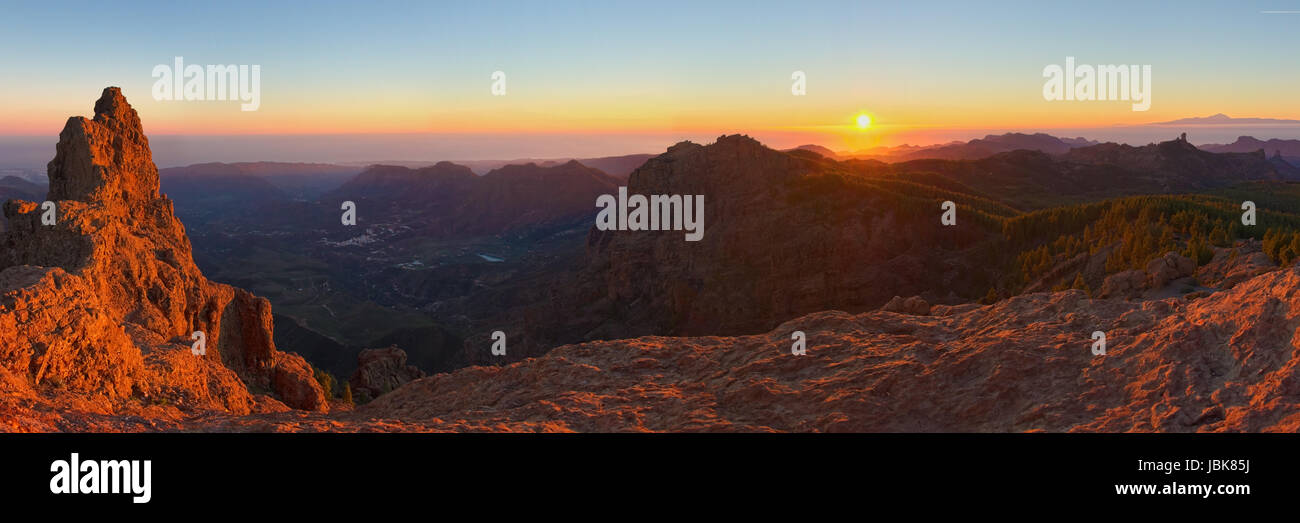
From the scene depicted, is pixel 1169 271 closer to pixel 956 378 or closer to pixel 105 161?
pixel 956 378

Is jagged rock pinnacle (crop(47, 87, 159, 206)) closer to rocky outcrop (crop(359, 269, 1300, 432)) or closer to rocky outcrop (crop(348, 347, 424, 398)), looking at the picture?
rocky outcrop (crop(348, 347, 424, 398))

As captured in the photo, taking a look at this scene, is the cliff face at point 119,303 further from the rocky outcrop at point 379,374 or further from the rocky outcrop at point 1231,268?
the rocky outcrop at point 1231,268

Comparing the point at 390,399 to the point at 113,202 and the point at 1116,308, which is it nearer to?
the point at 1116,308

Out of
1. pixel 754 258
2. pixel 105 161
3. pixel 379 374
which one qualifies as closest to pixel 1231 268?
pixel 105 161

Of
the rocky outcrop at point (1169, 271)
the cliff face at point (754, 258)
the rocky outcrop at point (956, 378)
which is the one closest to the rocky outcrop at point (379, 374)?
the cliff face at point (754, 258)
